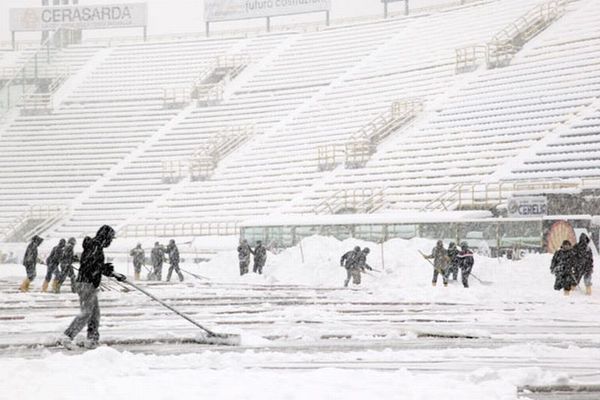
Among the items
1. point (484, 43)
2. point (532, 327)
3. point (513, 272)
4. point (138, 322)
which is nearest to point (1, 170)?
point (484, 43)

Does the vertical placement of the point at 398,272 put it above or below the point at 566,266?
below

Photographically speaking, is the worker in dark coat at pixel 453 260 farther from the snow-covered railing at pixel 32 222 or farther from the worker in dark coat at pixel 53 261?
the snow-covered railing at pixel 32 222

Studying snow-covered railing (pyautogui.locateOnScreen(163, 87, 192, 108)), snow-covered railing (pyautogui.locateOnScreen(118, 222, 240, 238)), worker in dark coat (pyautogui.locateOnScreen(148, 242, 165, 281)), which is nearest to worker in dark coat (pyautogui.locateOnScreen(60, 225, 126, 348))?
worker in dark coat (pyautogui.locateOnScreen(148, 242, 165, 281))

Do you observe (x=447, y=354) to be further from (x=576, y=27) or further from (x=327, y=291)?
(x=576, y=27)

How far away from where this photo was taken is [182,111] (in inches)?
2104

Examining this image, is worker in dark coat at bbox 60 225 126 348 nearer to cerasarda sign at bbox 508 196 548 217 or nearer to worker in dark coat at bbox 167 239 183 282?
worker in dark coat at bbox 167 239 183 282

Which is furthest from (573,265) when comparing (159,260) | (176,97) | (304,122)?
(176,97)

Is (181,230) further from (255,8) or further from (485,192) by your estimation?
(255,8)

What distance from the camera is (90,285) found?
10.6 metres

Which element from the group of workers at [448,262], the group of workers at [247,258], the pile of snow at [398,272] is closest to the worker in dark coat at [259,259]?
the group of workers at [247,258]

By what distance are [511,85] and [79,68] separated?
31.7 metres

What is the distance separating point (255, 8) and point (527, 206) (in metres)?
41.0

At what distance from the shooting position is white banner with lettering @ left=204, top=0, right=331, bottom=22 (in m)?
63.3

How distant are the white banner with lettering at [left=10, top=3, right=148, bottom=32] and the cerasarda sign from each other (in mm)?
44824
